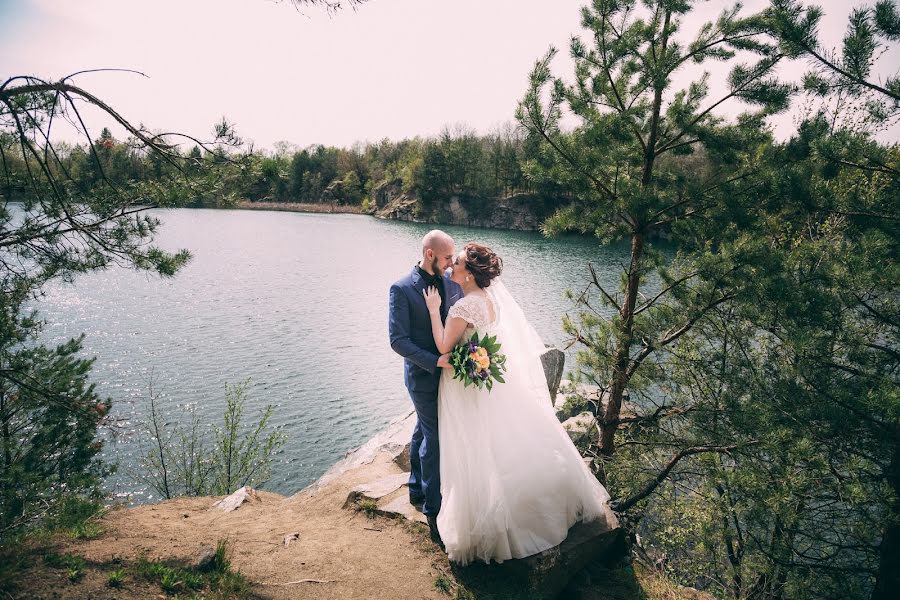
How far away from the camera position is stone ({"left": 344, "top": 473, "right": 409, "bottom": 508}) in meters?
5.36

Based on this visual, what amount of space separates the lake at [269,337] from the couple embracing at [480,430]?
9.99ft

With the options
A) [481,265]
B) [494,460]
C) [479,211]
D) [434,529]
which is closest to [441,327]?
[481,265]

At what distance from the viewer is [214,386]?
13.1m

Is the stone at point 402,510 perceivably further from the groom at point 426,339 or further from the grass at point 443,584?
the grass at point 443,584

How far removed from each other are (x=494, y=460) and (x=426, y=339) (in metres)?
1.19

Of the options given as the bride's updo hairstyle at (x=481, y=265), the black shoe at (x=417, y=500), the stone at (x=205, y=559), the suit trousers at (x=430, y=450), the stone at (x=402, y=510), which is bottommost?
the stone at (x=402, y=510)

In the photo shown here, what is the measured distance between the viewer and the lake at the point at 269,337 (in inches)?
461

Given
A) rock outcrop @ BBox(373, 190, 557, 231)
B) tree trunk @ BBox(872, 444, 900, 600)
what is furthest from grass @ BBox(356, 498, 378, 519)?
rock outcrop @ BBox(373, 190, 557, 231)

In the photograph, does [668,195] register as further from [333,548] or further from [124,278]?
[124,278]

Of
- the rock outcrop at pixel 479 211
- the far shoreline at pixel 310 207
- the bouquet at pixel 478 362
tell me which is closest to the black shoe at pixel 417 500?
the bouquet at pixel 478 362

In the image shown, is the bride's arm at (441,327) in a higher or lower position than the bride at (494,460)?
higher

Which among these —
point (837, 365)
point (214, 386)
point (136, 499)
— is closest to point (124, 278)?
point (214, 386)

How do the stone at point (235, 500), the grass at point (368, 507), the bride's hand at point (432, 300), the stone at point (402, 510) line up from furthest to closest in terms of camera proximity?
the stone at point (235, 500), the grass at point (368, 507), the stone at point (402, 510), the bride's hand at point (432, 300)

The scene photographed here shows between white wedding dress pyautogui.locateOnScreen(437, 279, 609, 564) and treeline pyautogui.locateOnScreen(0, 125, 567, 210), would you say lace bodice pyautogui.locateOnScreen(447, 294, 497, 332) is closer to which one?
white wedding dress pyautogui.locateOnScreen(437, 279, 609, 564)
